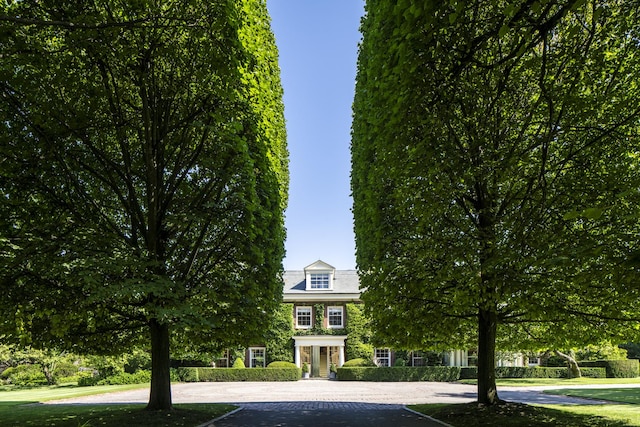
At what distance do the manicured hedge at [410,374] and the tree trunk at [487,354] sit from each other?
20.3 meters

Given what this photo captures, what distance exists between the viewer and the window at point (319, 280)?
39.4 metres

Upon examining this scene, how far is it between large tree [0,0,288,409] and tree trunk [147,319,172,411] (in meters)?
0.04

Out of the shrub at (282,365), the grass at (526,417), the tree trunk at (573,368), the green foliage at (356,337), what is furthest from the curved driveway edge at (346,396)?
the green foliage at (356,337)

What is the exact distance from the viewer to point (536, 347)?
1275 centimetres

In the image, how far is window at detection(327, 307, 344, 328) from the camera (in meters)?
38.1

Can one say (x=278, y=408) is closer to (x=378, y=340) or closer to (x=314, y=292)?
(x=378, y=340)

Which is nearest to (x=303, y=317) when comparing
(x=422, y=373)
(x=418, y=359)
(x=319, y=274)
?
(x=319, y=274)

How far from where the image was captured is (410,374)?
103 feet

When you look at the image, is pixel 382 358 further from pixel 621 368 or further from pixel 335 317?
pixel 621 368

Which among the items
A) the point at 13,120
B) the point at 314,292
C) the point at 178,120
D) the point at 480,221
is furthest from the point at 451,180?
the point at 314,292

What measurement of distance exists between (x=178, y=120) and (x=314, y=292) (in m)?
28.4

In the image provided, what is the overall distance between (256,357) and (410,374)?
42.8ft

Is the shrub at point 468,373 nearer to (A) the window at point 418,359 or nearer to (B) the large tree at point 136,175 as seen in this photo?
(A) the window at point 418,359

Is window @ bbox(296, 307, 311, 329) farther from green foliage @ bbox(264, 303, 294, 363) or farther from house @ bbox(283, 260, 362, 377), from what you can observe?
green foliage @ bbox(264, 303, 294, 363)
